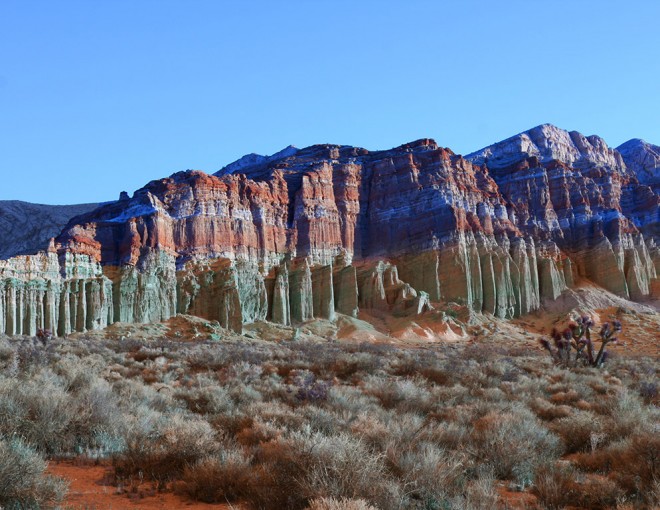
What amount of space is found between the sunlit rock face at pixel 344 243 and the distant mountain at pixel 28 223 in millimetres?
39675

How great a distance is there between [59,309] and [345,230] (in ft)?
130

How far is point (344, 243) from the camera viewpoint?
76750mm

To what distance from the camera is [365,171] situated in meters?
85.6

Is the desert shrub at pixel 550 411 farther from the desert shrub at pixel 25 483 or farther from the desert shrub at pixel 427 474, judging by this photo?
the desert shrub at pixel 25 483

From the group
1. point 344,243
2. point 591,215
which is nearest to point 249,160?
point 344,243

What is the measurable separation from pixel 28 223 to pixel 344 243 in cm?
7933

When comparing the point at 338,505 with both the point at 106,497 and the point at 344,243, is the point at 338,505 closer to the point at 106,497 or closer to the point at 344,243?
the point at 106,497

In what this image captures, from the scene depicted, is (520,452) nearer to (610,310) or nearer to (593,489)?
(593,489)

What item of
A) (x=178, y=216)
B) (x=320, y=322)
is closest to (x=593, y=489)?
(x=320, y=322)

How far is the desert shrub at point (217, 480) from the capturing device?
594cm

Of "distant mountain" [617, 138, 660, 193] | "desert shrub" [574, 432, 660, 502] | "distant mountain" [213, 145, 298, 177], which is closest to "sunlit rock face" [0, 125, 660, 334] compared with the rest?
"distant mountain" [213, 145, 298, 177]

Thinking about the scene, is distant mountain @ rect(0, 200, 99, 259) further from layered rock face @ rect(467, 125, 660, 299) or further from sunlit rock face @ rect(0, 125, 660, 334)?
layered rock face @ rect(467, 125, 660, 299)

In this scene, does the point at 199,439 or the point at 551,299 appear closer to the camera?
the point at 199,439

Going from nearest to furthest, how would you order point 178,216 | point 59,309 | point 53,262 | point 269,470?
point 269,470, point 59,309, point 53,262, point 178,216
